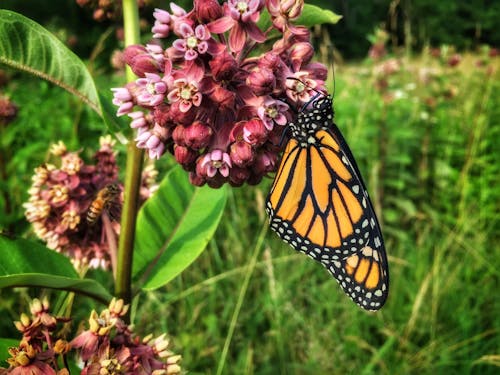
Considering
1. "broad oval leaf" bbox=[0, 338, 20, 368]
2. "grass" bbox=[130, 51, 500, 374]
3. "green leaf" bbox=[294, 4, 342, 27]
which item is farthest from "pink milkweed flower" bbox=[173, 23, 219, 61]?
"grass" bbox=[130, 51, 500, 374]

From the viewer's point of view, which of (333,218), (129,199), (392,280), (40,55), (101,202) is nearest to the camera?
(40,55)

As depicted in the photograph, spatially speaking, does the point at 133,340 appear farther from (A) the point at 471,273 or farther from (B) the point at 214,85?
(A) the point at 471,273

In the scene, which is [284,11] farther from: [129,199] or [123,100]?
[129,199]

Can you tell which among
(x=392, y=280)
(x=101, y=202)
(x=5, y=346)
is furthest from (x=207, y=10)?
(x=392, y=280)

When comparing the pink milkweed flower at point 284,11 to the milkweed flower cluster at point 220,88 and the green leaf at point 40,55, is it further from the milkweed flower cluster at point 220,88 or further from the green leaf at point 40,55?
the green leaf at point 40,55

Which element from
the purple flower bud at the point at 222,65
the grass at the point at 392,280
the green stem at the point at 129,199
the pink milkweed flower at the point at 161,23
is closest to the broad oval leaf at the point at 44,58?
the green stem at the point at 129,199

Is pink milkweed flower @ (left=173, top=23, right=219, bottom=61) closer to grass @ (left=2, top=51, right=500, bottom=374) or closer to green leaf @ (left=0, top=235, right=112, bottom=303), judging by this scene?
green leaf @ (left=0, top=235, right=112, bottom=303)
